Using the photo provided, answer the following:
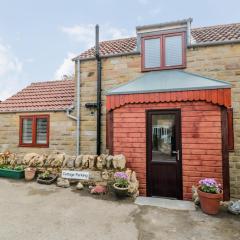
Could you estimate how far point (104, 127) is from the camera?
9008 millimetres

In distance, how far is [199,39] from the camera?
28.1 feet

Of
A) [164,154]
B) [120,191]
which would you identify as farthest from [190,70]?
[120,191]

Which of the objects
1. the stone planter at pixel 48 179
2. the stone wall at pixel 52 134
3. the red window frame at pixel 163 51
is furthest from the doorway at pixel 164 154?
the stone wall at pixel 52 134

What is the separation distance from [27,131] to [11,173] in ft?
8.38

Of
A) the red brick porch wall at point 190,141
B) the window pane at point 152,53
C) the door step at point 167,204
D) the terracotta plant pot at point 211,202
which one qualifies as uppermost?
the window pane at point 152,53

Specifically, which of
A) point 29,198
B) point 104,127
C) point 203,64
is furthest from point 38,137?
point 203,64

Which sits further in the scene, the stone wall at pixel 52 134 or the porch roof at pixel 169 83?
the stone wall at pixel 52 134

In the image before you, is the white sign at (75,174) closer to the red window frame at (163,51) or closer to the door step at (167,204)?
the door step at (167,204)

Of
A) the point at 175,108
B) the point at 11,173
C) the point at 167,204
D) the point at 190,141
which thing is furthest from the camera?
the point at 11,173

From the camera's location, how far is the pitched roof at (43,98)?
34.0 feet

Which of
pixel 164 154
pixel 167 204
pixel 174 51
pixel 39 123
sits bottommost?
pixel 167 204

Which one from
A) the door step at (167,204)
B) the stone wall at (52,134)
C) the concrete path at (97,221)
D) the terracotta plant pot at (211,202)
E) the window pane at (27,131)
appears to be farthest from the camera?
the window pane at (27,131)

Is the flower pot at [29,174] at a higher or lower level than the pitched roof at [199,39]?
lower

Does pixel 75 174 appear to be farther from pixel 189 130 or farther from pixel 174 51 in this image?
pixel 174 51
